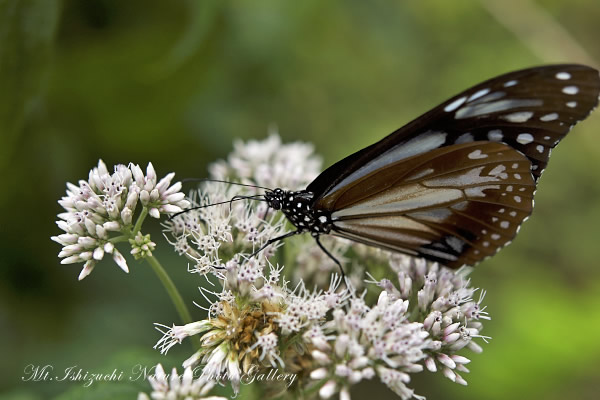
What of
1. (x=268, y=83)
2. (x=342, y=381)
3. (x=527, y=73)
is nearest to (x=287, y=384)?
(x=342, y=381)

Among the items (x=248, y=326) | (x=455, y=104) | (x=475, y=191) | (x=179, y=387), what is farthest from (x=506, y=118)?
(x=179, y=387)

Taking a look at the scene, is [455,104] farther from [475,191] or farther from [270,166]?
[270,166]

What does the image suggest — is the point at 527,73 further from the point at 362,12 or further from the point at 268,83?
the point at 268,83

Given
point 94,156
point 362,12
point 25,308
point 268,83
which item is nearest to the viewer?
point 25,308

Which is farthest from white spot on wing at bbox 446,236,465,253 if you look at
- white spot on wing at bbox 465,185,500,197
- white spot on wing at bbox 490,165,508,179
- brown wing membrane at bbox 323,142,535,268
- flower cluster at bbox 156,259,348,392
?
flower cluster at bbox 156,259,348,392

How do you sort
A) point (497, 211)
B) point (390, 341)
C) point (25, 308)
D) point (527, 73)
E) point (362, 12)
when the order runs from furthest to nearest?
point (362, 12)
point (25, 308)
point (497, 211)
point (527, 73)
point (390, 341)

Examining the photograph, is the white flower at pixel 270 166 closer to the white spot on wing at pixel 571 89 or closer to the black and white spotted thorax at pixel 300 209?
the black and white spotted thorax at pixel 300 209
